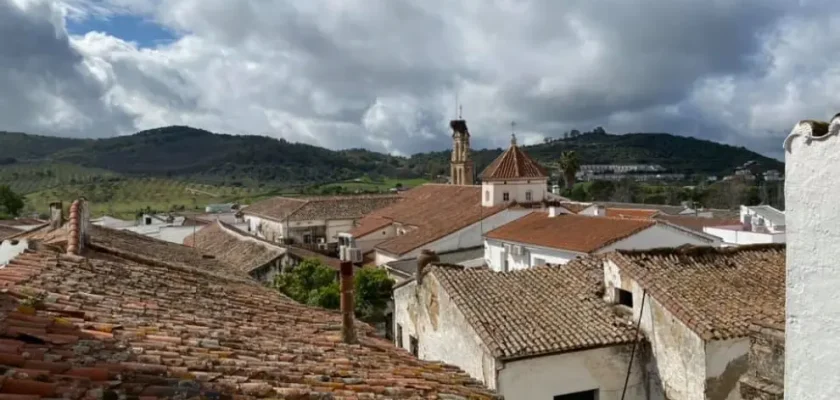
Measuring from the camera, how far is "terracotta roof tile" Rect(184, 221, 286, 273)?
29.4m

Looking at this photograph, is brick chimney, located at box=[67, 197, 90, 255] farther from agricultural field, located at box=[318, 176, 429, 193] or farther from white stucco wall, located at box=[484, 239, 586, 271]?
agricultural field, located at box=[318, 176, 429, 193]

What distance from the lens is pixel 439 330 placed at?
1428cm

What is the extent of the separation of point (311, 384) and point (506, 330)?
7.53 metres

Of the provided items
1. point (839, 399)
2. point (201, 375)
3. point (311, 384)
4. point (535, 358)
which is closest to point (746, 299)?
point (535, 358)

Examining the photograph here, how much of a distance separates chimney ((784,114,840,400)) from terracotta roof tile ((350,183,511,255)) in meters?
26.5

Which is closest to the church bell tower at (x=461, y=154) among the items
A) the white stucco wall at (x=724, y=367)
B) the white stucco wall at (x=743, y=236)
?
Answer: the white stucco wall at (x=743, y=236)

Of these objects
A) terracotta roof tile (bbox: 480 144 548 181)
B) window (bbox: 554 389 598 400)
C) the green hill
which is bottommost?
window (bbox: 554 389 598 400)

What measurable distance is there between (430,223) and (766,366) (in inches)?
1246

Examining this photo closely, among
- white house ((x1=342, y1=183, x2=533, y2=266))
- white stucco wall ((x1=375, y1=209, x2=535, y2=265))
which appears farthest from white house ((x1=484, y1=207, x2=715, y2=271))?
white house ((x1=342, y1=183, x2=533, y2=266))

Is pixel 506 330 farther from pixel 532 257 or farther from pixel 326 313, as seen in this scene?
pixel 532 257

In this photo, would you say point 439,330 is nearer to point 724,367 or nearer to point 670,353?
point 670,353

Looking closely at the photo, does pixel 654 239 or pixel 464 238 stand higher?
pixel 654 239

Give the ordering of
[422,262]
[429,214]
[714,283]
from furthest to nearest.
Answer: [429,214]
[422,262]
[714,283]

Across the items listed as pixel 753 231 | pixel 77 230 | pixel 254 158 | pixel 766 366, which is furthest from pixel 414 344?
pixel 254 158
